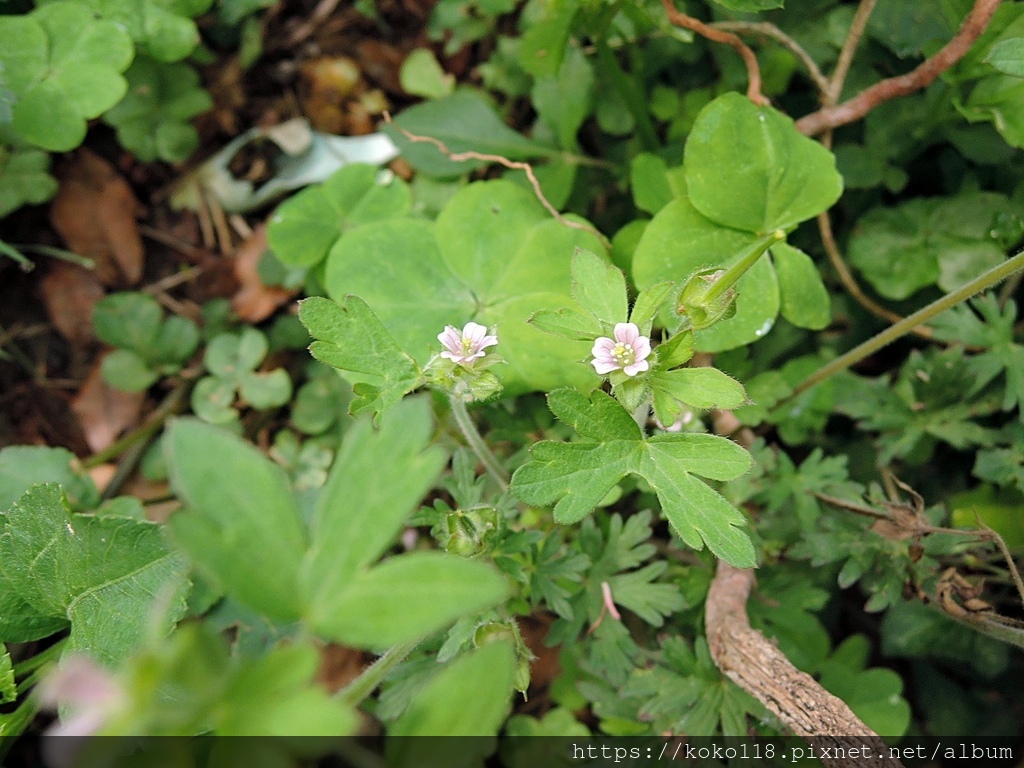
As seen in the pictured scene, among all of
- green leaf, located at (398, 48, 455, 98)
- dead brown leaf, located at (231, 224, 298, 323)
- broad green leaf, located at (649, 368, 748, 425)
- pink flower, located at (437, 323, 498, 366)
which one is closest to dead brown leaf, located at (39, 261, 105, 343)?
dead brown leaf, located at (231, 224, 298, 323)

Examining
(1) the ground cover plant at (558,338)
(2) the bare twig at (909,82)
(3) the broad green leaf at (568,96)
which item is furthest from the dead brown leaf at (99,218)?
(2) the bare twig at (909,82)

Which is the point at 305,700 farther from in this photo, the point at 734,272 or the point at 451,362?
the point at 734,272

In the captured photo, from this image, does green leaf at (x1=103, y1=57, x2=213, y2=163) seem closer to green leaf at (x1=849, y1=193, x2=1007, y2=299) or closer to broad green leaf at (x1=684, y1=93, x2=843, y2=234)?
broad green leaf at (x1=684, y1=93, x2=843, y2=234)

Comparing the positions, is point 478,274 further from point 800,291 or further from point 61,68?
point 61,68

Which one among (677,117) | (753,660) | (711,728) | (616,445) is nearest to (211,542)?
(616,445)

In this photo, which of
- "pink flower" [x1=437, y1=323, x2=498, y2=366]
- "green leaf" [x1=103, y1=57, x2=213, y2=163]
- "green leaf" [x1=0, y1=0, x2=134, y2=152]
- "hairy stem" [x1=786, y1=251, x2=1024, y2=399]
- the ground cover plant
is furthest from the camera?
"green leaf" [x1=103, y1=57, x2=213, y2=163]

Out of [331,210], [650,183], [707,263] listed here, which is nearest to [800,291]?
[707,263]
